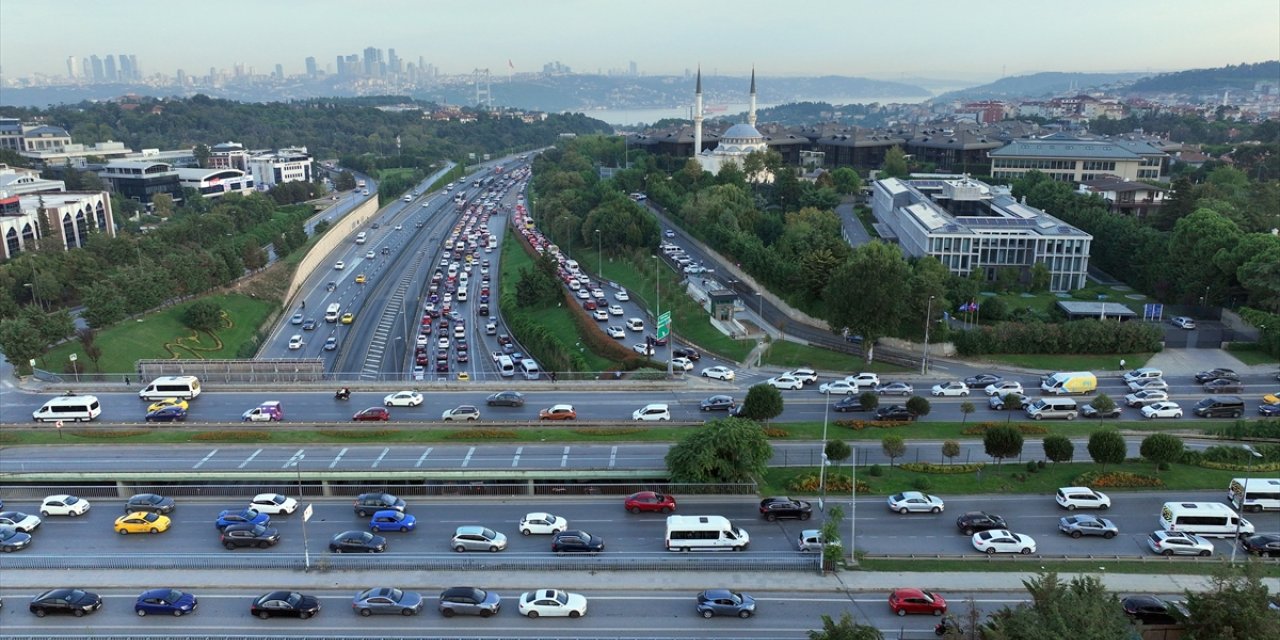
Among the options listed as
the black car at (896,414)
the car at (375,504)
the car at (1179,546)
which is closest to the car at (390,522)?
the car at (375,504)

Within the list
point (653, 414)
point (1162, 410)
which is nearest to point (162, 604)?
point (653, 414)

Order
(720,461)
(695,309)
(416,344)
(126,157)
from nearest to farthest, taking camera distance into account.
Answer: (720,461) < (695,309) < (416,344) < (126,157)

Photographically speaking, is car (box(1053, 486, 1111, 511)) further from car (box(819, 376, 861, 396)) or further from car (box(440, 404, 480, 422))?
car (box(440, 404, 480, 422))

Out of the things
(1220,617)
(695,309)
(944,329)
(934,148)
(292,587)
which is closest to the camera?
(1220,617)

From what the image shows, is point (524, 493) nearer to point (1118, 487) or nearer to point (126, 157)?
point (1118, 487)

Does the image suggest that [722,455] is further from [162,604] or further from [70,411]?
[70,411]

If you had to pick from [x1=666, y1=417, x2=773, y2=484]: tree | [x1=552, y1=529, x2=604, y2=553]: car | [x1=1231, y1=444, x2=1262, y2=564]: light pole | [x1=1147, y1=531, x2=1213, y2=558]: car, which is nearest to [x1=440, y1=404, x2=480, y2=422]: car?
[x1=666, y1=417, x2=773, y2=484]: tree

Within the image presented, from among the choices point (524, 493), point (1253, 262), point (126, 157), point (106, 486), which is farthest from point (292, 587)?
point (126, 157)
